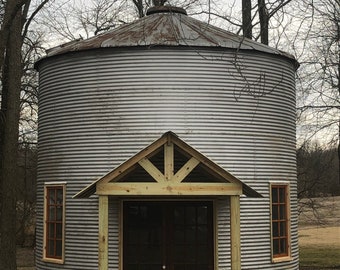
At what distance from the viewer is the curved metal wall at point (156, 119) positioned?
43.2 ft

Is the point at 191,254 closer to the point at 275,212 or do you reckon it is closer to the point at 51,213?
the point at 275,212

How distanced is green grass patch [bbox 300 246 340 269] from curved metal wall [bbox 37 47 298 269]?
506 inches

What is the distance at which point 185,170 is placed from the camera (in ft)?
35.2

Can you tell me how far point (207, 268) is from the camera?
13172 millimetres

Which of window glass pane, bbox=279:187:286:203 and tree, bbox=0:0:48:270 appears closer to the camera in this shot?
window glass pane, bbox=279:187:286:203

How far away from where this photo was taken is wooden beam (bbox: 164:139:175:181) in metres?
10.6

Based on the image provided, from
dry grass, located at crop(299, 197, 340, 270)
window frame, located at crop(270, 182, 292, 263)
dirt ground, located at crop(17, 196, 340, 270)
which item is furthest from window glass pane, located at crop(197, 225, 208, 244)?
dry grass, located at crop(299, 197, 340, 270)

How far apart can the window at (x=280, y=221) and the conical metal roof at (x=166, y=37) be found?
3417 mm

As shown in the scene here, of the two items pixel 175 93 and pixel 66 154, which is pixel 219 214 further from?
pixel 66 154

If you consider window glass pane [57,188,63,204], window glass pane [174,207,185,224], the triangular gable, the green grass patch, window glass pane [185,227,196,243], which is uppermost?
the triangular gable

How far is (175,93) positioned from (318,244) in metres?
27.9

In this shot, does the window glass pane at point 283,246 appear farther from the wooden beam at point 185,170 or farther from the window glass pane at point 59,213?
the window glass pane at point 59,213

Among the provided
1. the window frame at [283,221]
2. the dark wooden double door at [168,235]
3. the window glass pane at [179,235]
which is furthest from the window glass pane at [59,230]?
the window frame at [283,221]

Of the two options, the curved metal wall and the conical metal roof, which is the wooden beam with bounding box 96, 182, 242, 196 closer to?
the curved metal wall
